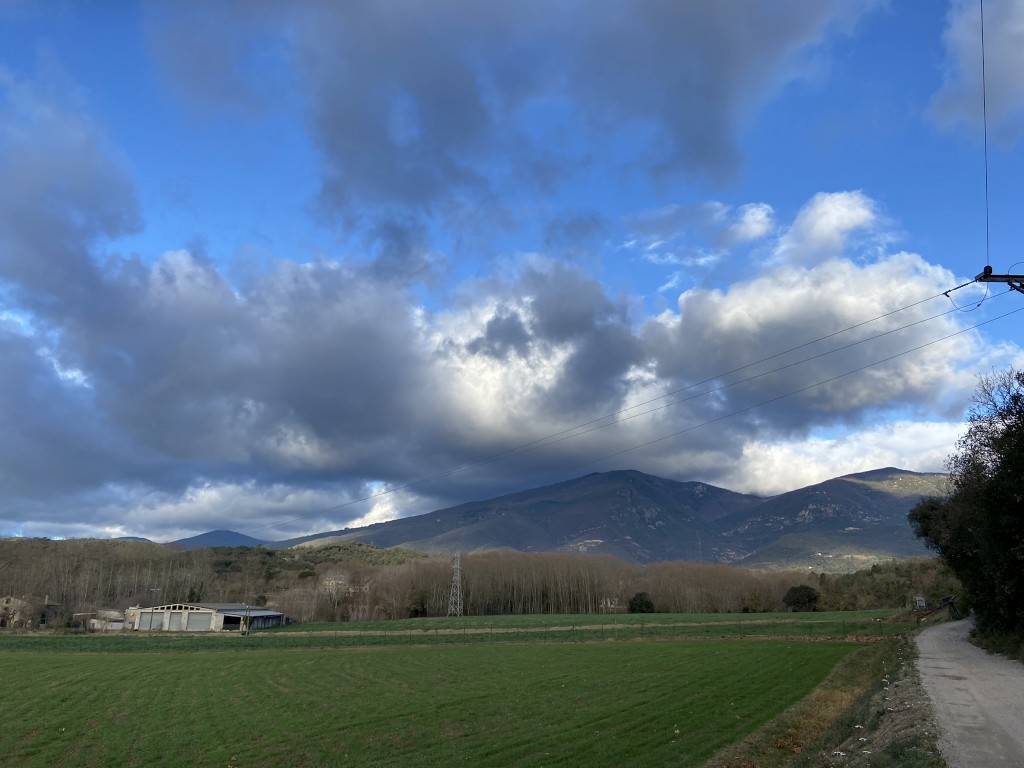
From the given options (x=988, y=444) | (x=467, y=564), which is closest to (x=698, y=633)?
(x=988, y=444)

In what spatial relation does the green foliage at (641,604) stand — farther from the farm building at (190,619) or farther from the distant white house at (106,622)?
the distant white house at (106,622)

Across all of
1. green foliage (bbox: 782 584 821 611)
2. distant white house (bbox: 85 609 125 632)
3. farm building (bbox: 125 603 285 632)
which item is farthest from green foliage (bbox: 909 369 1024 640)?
distant white house (bbox: 85 609 125 632)

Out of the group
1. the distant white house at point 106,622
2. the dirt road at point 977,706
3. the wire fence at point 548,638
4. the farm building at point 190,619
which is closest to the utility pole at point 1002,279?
the dirt road at point 977,706

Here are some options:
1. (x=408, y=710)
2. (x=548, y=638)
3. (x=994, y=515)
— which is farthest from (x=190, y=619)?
(x=994, y=515)

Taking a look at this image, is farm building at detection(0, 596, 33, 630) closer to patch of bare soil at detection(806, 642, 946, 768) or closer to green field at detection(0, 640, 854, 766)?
green field at detection(0, 640, 854, 766)

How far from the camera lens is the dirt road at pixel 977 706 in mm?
14250

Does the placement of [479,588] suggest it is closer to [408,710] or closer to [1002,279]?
[408,710]

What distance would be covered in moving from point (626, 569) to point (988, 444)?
164 meters

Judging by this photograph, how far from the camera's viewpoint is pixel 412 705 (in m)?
30.5

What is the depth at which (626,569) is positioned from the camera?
19575 cm

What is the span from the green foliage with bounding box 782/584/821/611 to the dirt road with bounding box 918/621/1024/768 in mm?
96963

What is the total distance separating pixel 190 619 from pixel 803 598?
114988 millimetres

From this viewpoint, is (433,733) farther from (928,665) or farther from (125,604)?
(125,604)

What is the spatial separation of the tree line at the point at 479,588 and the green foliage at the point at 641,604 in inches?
425
